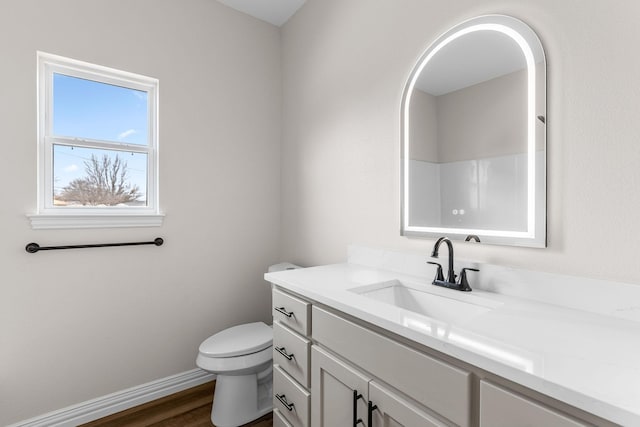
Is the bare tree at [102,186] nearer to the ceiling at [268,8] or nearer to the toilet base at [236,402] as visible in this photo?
the toilet base at [236,402]

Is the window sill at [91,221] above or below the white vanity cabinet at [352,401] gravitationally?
above

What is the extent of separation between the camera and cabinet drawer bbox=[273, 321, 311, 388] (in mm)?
1324

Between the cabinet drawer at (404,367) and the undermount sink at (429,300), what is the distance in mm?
221

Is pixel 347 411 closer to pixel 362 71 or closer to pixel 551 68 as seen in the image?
pixel 551 68

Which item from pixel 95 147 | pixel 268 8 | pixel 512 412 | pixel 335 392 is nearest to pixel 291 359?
pixel 335 392

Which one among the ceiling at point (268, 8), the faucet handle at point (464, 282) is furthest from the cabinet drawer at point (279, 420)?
the ceiling at point (268, 8)

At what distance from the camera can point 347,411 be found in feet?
3.62

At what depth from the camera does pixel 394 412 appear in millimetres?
928

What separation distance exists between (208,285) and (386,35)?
1984mm

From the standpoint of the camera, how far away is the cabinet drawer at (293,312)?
131 centimetres

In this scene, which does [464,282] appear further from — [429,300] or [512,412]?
[512,412]

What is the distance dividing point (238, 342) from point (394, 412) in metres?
1.20

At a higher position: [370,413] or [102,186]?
[102,186]

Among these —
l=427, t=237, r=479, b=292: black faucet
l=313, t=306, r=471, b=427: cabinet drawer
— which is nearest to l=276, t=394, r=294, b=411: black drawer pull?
l=313, t=306, r=471, b=427: cabinet drawer
